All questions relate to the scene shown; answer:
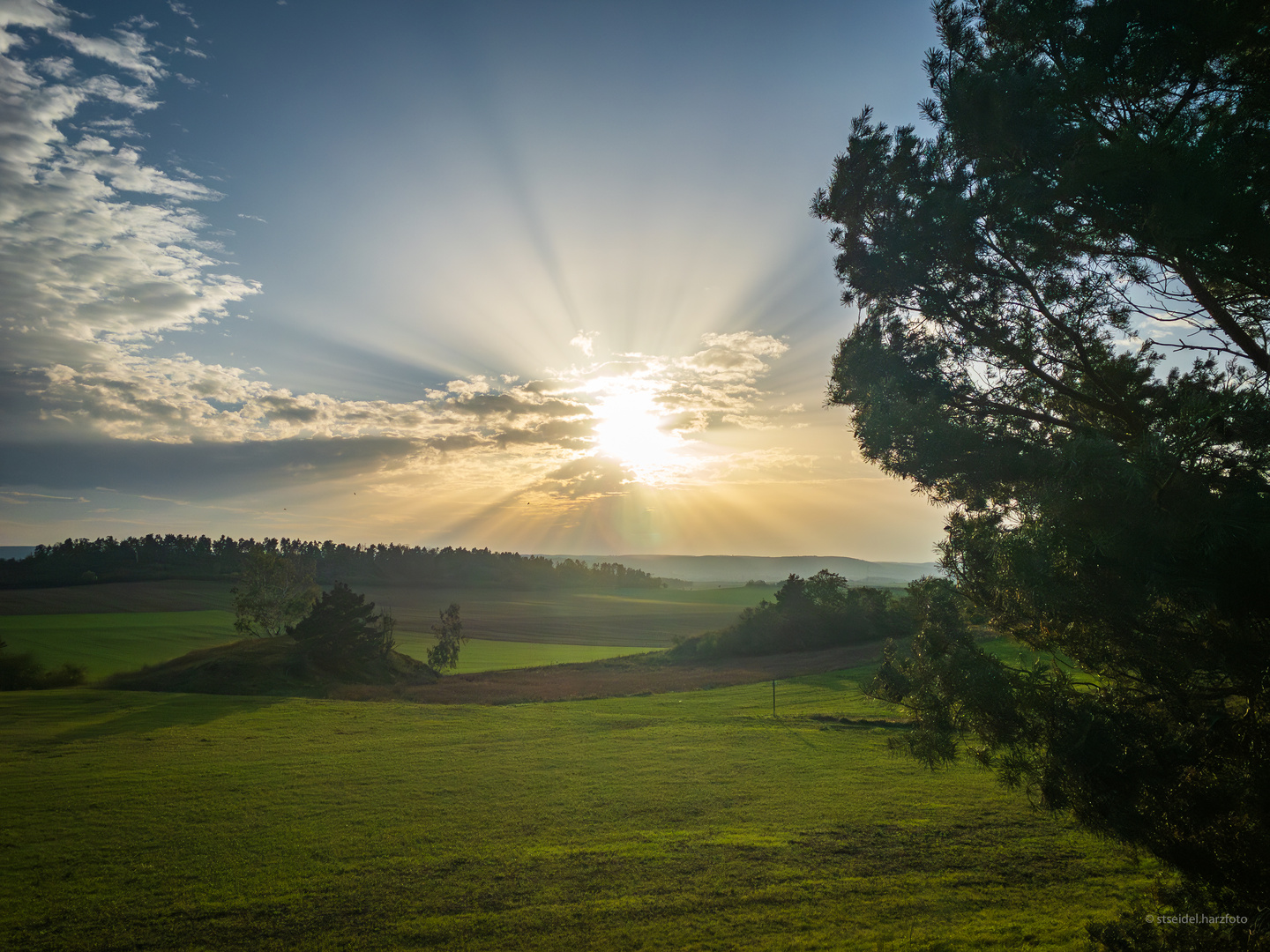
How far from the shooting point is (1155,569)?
5.74 meters

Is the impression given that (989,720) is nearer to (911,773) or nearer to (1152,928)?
(1152,928)

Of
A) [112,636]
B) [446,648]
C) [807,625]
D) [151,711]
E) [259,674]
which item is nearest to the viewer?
[151,711]

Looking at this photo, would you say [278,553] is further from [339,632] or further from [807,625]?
[807,625]

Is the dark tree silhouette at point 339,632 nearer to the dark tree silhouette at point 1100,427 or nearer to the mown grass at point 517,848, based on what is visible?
the mown grass at point 517,848

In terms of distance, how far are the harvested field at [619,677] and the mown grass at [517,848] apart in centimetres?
1624

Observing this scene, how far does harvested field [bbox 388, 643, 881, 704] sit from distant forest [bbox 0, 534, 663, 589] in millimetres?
29875

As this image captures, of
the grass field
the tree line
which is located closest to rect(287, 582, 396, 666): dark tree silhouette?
the grass field

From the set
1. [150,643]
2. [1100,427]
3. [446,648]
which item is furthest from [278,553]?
[1100,427]

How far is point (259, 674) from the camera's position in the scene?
117 ft

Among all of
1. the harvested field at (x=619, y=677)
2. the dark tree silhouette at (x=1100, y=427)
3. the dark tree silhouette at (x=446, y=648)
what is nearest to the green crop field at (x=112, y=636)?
the dark tree silhouette at (x=446, y=648)

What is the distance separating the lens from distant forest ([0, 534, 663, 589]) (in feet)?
315

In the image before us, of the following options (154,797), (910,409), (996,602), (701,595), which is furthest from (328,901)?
(701,595)

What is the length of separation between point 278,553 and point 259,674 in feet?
115

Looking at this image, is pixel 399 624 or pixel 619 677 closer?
pixel 619 677
